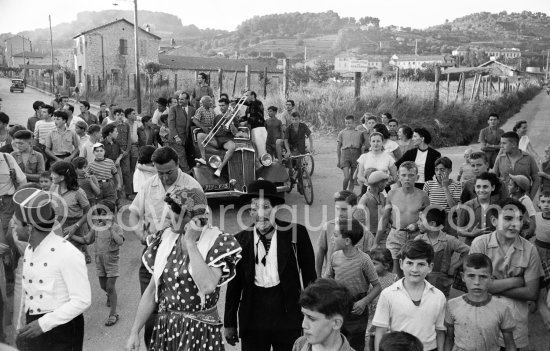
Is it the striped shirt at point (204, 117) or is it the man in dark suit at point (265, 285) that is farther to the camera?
the striped shirt at point (204, 117)

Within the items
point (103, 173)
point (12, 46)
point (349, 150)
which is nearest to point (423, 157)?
point (349, 150)

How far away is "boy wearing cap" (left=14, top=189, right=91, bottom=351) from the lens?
3.55 metres

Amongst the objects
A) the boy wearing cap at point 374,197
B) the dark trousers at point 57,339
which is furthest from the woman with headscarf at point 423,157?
the dark trousers at point 57,339

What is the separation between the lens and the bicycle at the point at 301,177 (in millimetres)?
11023

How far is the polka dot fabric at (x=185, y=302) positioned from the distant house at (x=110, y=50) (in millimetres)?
56485

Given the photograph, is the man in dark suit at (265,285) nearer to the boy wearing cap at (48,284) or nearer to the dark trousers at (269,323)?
the dark trousers at (269,323)

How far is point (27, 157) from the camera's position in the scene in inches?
307

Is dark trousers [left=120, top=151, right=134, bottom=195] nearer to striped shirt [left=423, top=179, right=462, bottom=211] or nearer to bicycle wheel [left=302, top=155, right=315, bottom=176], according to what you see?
bicycle wheel [left=302, top=155, right=315, bottom=176]

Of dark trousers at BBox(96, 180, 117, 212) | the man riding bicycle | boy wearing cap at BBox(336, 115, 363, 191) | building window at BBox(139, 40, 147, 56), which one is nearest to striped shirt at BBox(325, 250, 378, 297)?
dark trousers at BBox(96, 180, 117, 212)

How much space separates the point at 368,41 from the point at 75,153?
5013 inches

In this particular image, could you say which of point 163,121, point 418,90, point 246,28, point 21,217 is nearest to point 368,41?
point 246,28

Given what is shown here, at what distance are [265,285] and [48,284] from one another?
54.3 inches

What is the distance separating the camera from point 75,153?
392 inches

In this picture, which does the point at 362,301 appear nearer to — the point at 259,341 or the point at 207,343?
the point at 259,341
